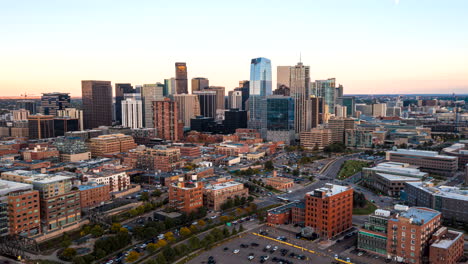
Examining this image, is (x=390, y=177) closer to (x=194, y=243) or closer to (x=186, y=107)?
(x=194, y=243)

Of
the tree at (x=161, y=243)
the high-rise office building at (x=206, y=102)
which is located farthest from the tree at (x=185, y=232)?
the high-rise office building at (x=206, y=102)

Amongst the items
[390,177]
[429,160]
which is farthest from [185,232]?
[429,160]

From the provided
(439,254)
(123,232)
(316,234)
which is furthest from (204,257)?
(439,254)

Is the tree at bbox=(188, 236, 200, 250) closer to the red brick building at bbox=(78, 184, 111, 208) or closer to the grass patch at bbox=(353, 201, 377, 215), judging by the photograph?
the red brick building at bbox=(78, 184, 111, 208)

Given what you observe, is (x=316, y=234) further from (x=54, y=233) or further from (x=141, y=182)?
(x=141, y=182)

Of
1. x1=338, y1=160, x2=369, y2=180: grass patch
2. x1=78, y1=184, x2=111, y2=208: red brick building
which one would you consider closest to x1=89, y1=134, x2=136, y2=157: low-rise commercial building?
x1=78, y1=184, x2=111, y2=208: red brick building
